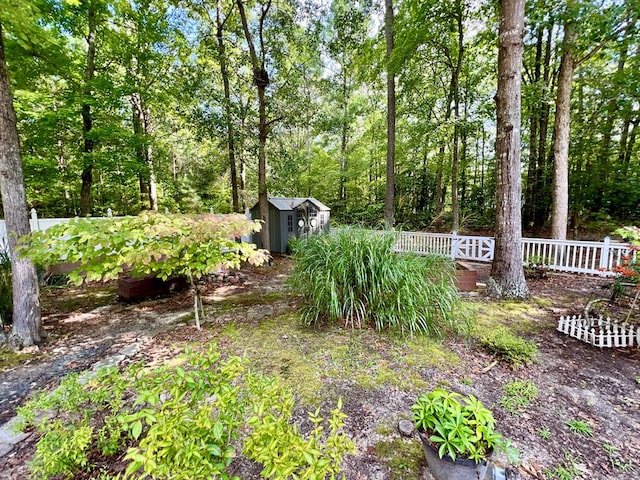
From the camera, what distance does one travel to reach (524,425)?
1.75 meters

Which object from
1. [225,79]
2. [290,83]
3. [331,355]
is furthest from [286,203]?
[331,355]

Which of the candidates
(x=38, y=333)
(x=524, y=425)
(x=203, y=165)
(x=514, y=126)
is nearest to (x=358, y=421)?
(x=524, y=425)

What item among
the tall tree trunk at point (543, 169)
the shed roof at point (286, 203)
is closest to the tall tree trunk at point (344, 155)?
the shed roof at point (286, 203)

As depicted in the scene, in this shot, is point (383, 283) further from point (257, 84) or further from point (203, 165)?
A: point (203, 165)

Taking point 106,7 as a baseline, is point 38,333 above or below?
below

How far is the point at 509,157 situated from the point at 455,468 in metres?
4.18

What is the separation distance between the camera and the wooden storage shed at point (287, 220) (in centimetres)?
877

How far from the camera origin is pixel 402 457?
1.52m

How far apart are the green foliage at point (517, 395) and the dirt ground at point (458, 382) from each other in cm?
4

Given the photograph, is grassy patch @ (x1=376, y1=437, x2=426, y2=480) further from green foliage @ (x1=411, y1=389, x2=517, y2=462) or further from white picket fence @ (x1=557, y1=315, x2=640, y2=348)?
white picket fence @ (x1=557, y1=315, x2=640, y2=348)

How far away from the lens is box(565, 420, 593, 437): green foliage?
1.69 m

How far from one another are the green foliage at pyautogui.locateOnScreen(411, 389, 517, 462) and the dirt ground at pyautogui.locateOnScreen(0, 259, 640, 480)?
31 cm

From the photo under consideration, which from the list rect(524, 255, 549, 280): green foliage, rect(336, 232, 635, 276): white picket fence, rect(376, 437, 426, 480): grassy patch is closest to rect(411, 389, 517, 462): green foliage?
rect(376, 437, 426, 480): grassy patch

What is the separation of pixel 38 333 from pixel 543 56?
14709 mm
